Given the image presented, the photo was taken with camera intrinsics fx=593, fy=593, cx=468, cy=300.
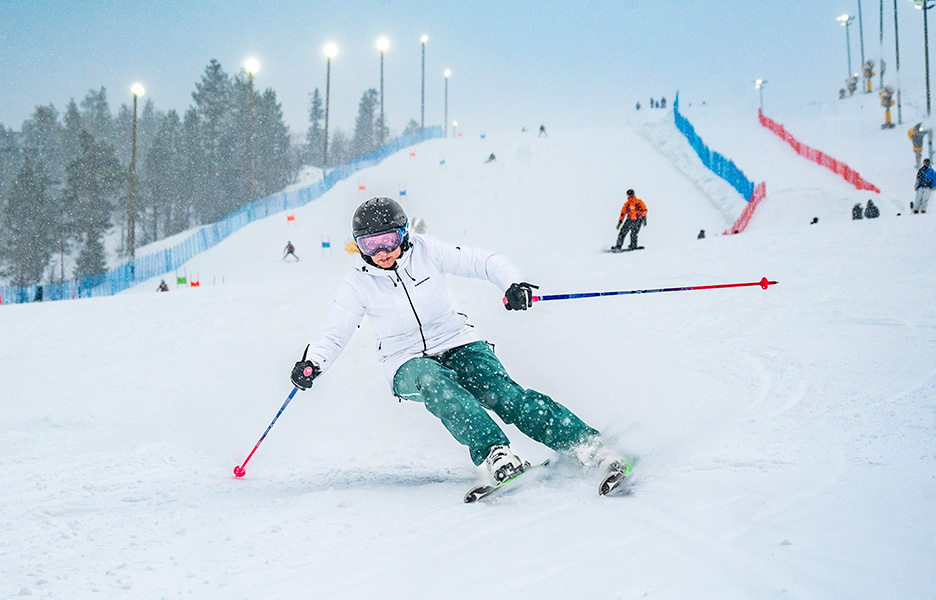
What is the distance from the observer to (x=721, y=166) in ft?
79.7

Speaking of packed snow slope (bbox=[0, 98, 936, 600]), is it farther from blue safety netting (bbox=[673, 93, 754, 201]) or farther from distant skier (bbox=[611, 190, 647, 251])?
blue safety netting (bbox=[673, 93, 754, 201])

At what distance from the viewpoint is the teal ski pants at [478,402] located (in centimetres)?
297

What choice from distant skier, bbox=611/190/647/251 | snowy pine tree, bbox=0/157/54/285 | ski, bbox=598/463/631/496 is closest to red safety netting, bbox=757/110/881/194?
distant skier, bbox=611/190/647/251

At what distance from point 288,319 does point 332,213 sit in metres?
21.8

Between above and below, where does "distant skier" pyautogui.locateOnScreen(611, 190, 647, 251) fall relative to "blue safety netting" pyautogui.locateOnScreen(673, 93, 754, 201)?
below

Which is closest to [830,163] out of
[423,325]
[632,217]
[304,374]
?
[632,217]

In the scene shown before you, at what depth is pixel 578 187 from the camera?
26.1 metres

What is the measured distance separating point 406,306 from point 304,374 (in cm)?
69

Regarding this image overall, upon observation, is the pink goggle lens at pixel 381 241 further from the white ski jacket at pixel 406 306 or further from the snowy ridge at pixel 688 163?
the snowy ridge at pixel 688 163

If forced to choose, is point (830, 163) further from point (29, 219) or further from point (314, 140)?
point (314, 140)

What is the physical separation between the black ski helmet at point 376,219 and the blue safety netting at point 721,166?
2108 cm

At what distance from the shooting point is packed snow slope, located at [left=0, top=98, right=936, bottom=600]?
6.39ft

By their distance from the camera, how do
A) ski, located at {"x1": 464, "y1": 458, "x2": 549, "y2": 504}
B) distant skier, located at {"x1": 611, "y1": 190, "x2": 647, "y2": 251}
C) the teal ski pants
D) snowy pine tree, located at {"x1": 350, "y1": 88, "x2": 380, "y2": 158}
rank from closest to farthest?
ski, located at {"x1": 464, "y1": 458, "x2": 549, "y2": 504} → the teal ski pants → distant skier, located at {"x1": 611, "y1": 190, "x2": 647, "y2": 251} → snowy pine tree, located at {"x1": 350, "y1": 88, "x2": 380, "y2": 158}

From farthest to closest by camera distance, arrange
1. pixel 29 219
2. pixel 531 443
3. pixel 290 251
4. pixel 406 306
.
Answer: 1. pixel 29 219
2. pixel 290 251
3. pixel 531 443
4. pixel 406 306
